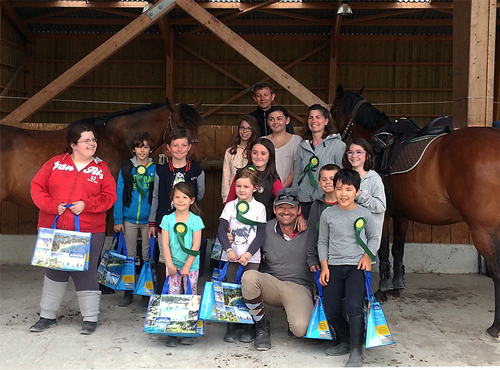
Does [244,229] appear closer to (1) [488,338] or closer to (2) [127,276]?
(2) [127,276]

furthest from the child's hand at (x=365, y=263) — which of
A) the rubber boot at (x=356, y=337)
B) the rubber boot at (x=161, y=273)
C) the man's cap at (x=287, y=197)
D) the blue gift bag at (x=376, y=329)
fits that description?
the rubber boot at (x=161, y=273)

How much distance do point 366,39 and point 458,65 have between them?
10.6 meters

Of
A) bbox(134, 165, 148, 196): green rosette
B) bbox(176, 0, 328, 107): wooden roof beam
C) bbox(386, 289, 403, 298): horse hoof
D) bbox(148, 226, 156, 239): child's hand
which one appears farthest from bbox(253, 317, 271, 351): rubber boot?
bbox(176, 0, 328, 107): wooden roof beam

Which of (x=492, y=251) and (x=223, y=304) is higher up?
(x=492, y=251)

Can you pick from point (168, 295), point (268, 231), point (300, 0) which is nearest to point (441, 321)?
point (268, 231)

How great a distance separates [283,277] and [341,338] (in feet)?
1.87

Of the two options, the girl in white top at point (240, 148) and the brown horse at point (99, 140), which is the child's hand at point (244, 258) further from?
the brown horse at point (99, 140)

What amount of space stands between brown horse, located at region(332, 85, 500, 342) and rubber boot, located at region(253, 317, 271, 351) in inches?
63.8

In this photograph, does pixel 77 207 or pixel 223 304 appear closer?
pixel 223 304

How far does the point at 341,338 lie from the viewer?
334 cm

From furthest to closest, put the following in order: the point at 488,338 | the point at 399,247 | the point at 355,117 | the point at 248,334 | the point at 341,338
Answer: the point at 355,117 → the point at 399,247 → the point at 488,338 → the point at 248,334 → the point at 341,338

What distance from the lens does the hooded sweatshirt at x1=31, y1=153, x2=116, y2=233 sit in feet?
11.9

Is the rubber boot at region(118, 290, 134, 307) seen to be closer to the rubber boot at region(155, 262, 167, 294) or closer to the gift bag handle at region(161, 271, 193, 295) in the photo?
the rubber boot at region(155, 262, 167, 294)

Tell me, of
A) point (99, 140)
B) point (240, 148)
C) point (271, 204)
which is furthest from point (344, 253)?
point (99, 140)
